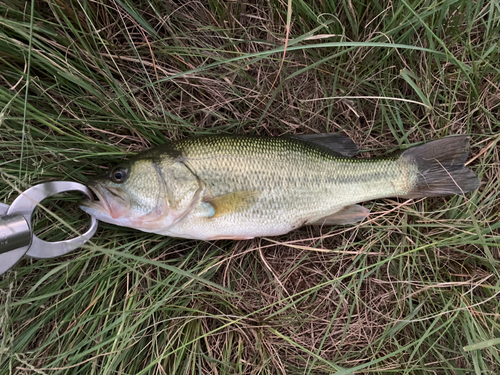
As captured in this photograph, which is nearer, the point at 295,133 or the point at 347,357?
the point at 347,357

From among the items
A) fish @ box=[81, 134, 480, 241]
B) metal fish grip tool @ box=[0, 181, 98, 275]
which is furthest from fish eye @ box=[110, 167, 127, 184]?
metal fish grip tool @ box=[0, 181, 98, 275]

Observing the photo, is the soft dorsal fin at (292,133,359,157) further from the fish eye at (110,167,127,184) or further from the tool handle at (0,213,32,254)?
the tool handle at (0,213,32,254)

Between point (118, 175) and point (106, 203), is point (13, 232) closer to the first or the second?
point (106, 203)

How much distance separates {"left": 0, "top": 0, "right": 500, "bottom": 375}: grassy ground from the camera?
2146 millimetres

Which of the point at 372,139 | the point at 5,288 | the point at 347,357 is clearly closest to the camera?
the point at 5,288

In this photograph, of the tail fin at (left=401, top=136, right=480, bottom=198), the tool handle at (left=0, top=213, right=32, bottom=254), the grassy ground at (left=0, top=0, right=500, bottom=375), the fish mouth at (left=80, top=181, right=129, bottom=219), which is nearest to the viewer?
the tool handle at (left=0, top=213, right=32, bottom=254)

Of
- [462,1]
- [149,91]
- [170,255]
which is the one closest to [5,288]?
[170,255]

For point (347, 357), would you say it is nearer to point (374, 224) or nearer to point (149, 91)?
point (374, 224)

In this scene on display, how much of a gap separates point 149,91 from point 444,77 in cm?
234

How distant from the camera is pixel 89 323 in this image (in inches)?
87.0

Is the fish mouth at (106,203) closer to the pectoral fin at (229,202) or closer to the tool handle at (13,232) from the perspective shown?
the tool handle at (13,232)

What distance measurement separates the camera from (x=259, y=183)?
214cm

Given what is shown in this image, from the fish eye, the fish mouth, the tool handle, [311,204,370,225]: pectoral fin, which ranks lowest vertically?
[311,204,370,225]: pectoral fin

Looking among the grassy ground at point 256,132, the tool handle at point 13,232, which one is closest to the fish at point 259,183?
the grassy ground at point 256,132
